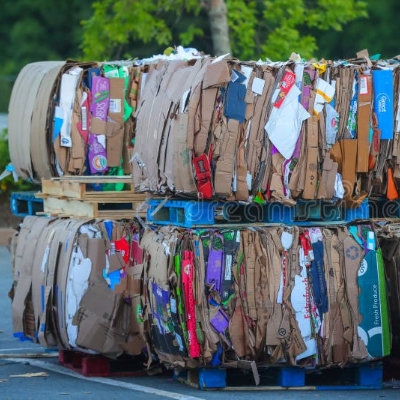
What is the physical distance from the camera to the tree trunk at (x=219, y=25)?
20.3 meters

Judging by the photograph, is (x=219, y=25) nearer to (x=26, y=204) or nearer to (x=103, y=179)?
(x=26, y=204)

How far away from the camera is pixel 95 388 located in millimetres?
8242

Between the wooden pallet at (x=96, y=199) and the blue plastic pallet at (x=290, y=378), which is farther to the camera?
the wooden pallet at (x=96, y=199)

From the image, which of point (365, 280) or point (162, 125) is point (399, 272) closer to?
point (365, 280)

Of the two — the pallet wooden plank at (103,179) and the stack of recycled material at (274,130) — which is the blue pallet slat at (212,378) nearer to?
the stack of recycled material at (274,130)

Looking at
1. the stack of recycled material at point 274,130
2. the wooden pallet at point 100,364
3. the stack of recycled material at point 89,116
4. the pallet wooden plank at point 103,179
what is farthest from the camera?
the stack of recycled material at point 89,116

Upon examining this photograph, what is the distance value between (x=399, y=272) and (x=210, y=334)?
1381 mm

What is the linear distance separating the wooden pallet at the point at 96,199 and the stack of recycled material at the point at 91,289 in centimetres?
17

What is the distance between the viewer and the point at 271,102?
7.77 m

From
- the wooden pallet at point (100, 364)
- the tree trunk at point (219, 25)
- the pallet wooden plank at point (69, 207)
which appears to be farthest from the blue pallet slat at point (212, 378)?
the tree trunk at point (219, 25)

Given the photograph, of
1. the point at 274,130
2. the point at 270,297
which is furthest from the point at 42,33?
the point at 270,297

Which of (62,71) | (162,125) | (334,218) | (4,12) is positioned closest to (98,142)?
(62,71)

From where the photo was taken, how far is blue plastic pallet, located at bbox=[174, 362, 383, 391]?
7.94m

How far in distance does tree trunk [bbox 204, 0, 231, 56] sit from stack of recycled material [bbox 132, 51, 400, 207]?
12.2 metres
